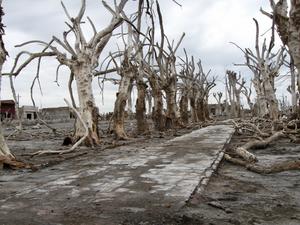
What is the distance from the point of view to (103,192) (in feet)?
15.8

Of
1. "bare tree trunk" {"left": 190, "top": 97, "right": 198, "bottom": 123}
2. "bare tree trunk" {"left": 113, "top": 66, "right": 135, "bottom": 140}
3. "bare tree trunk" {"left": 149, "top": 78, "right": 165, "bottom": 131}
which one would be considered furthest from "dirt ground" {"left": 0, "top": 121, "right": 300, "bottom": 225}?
"bare tree trunk" {"left": 190, "top": 97, "right": 198, "bottom": 123}

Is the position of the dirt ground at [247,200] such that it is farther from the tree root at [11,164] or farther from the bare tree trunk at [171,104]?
the bare tree trunk at [171,104]

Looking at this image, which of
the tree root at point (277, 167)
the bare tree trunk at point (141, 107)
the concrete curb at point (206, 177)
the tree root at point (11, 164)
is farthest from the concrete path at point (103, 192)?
the bare tree trunk at point (141, 107)

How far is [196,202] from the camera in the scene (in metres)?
4.32

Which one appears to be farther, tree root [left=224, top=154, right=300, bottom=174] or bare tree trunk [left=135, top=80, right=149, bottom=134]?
bare tree trunk [left=135, top=80, right=149, bottom=134]

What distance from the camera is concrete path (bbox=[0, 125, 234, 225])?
3.85 meters

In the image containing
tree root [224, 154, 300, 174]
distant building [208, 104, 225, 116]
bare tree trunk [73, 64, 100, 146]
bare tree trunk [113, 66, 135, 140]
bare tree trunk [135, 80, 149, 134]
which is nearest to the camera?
tree root [224, 154, 300, 174]

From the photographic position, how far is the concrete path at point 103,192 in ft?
12.6

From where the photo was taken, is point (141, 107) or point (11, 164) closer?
point (11, 164)

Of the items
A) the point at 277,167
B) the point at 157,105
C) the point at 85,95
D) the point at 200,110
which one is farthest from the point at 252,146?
the point at 200,110

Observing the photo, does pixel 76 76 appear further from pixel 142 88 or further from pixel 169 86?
pixel 169 86

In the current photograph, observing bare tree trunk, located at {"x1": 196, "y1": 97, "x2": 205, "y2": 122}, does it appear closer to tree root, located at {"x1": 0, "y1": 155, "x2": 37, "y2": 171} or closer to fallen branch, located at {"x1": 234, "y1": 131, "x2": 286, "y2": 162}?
fallen branch, located at {"x1": 234, "y1": 131, "x2": 286, "y2": 162}

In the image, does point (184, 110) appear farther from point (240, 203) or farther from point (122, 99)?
point (240, 203)

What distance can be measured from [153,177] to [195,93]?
33916mm
